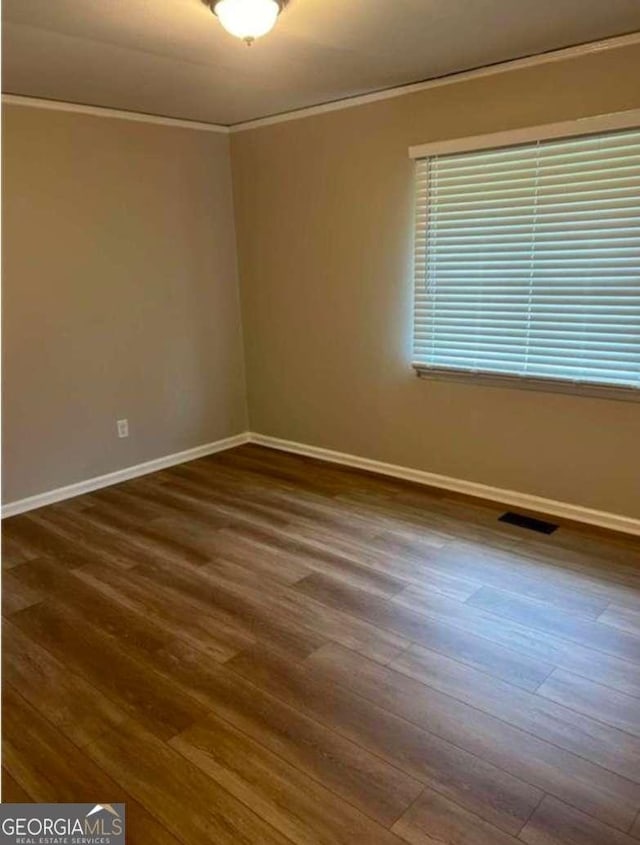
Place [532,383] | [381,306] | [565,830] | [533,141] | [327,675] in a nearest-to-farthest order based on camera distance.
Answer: [565,830] → [327,675] → [533,141] → [532,383] → [381,306]

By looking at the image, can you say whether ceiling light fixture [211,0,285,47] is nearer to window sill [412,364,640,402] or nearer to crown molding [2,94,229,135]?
crown molding [2,94,229,135]

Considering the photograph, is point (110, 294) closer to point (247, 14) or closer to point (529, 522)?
point (247, 14)

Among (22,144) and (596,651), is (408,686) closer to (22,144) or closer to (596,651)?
(596,651)

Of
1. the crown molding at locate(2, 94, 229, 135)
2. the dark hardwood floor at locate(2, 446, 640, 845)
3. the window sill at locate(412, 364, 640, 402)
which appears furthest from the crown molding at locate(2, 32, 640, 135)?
the dark hardwood floor at locate(2, 446, 640, 845)

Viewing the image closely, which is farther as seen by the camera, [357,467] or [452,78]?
[357,467]

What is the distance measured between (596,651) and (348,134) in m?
3.08

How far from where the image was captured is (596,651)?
7.32 ft

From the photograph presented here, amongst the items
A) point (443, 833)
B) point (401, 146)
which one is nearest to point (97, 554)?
point (443, 833)

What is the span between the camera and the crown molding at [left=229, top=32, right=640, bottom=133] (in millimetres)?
2723

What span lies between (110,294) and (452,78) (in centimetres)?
233

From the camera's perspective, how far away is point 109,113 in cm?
363

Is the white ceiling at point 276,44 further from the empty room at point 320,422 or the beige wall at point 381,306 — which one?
the beige wall at point 381,306

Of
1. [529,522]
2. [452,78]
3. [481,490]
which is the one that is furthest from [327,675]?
[452,78]

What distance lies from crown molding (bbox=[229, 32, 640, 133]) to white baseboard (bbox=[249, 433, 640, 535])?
2187 millimetres
